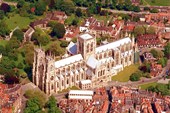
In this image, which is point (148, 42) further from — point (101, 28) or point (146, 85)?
point (146, 85)

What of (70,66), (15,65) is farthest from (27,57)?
(70,66)

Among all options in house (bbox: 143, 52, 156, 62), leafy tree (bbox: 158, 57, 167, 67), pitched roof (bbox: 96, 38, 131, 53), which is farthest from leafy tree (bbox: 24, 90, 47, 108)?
leafy tree (bbox: 158, 57, 167, 67)

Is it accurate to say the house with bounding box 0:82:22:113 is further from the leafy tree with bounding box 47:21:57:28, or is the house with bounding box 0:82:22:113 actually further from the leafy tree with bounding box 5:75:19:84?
the leafy tree with bounding box 47:21:57:28

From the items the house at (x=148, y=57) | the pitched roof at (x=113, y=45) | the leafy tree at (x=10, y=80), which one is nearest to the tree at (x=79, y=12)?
the pitched roof at (x=113, y=45)

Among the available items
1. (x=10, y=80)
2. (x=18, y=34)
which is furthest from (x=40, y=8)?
(x=10, y=80)

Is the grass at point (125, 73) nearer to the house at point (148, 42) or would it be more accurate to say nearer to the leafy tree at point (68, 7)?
the house at point (148, 42)
